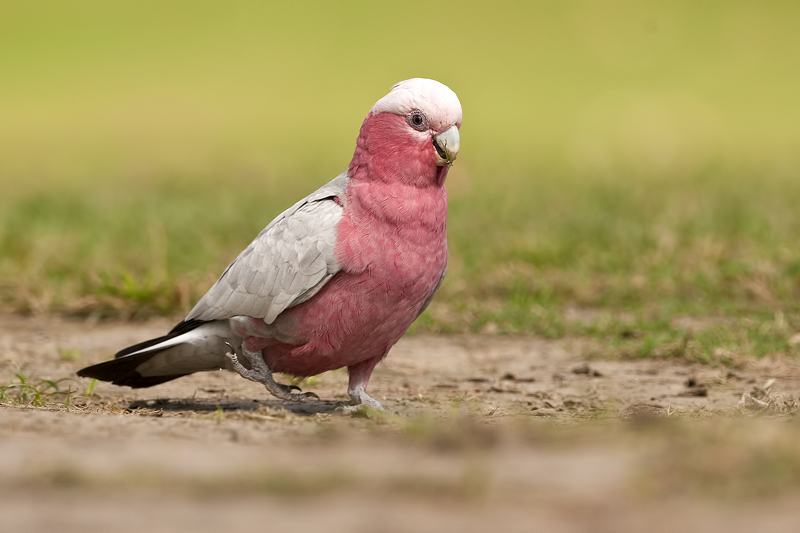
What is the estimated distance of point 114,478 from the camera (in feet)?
8.66

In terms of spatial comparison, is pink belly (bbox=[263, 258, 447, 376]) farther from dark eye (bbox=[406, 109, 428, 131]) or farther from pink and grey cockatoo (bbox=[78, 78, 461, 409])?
dark eye (bbox=[406, 109, 428, 131])

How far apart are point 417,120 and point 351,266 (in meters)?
0.66

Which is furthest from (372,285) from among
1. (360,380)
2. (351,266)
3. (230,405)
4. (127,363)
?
(127,363)

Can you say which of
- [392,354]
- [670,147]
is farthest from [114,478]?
[670,147]

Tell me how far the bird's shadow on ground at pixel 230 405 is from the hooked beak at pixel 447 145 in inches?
44.2

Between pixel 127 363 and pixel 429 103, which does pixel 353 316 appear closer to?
pixel 429 103

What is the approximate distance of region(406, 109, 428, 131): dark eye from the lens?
13.5 feet

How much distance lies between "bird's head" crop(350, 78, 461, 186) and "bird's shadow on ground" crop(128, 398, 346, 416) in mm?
1025

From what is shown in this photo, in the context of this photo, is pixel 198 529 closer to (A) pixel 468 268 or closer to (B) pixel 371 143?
(B) pixel 371 143

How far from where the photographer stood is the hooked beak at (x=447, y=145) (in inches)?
161

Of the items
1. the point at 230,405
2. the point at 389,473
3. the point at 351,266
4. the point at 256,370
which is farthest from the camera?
the point at 230,405

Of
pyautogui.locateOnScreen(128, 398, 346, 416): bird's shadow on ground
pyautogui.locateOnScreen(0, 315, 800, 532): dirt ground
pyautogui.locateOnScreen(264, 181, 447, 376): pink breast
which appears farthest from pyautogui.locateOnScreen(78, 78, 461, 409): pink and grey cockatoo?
pyautogui.locateOnScreen(0, 315, 800, 532): dirt ground

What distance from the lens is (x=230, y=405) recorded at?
14.8 feet

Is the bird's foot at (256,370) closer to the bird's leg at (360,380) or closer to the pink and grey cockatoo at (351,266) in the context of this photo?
the pink and grey cockatoo at (351,266)
